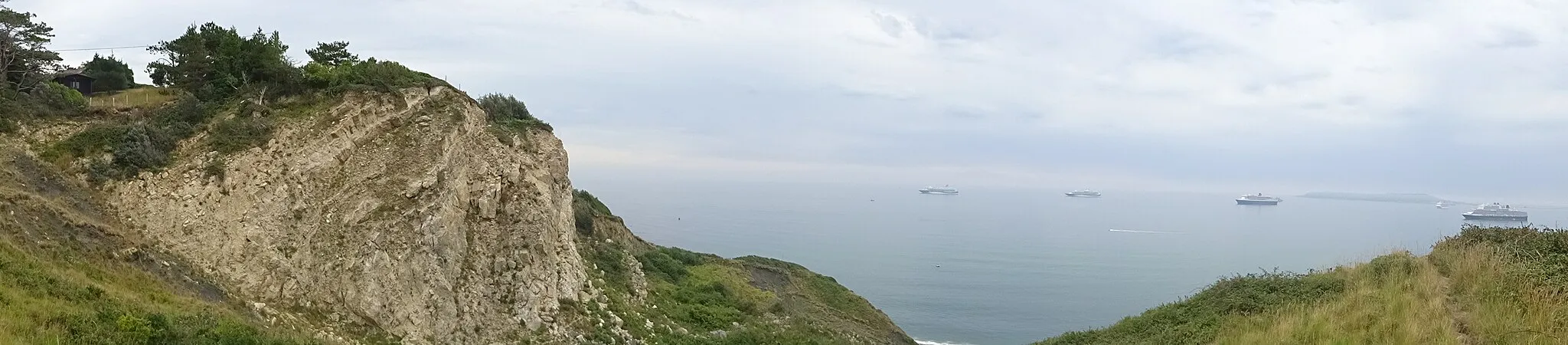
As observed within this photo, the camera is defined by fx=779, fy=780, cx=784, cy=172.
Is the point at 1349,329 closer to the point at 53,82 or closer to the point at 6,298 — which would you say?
the point at 6,298

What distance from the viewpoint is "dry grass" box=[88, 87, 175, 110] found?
1855 cm

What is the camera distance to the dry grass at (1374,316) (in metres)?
9.39

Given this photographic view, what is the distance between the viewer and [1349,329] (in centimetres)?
1002

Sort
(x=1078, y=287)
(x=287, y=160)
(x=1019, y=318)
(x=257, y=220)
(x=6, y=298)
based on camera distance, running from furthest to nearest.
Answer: (x=1078, y=287), (x=1019, y=318), (x=287, y=160), (x=257, y=220), (x=6, y=298)

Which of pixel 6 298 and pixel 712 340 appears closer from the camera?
pixel 6 298

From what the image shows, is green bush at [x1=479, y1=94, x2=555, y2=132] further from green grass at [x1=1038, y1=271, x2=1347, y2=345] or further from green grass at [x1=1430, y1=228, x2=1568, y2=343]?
green grass at [x1=1430, y1=228, x2=1568, y2=343]

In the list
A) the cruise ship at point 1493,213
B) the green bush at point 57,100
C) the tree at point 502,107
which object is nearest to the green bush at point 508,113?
the tree at point 502,107

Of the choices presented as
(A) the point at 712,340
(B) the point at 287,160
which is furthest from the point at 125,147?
(A) the point at 712,340

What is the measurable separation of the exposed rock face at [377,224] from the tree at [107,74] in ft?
26.2

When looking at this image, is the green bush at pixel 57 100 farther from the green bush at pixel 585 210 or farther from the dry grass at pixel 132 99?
the green bush at pixel 585 210

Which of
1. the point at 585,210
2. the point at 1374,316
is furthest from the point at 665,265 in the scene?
the point at 1374,316

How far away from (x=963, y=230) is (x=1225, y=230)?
138 ft

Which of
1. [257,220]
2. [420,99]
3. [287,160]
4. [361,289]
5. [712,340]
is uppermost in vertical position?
[420,99]

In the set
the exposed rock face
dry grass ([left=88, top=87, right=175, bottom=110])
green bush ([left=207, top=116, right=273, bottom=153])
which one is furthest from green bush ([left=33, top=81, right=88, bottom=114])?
the exposed rock face
